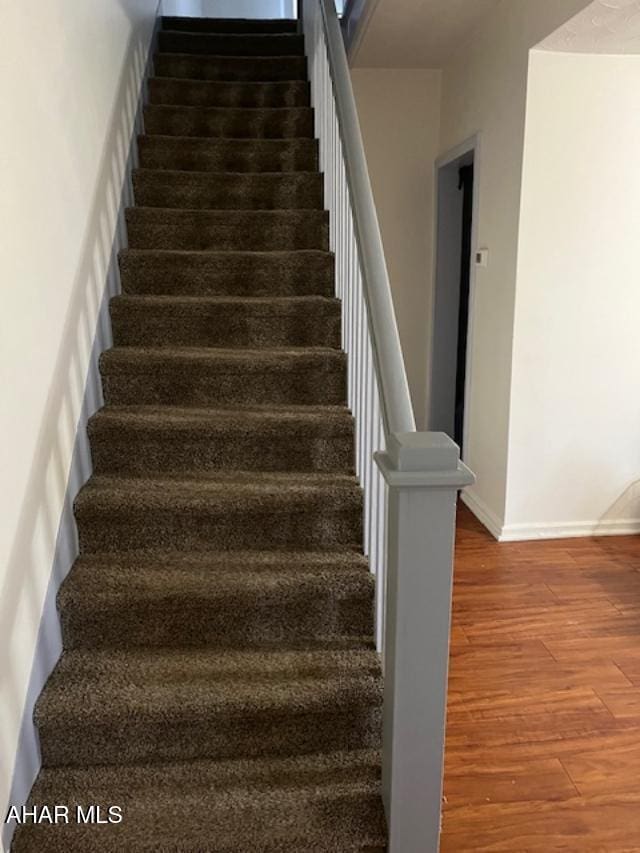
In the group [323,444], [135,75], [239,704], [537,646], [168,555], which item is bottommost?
[537,646]

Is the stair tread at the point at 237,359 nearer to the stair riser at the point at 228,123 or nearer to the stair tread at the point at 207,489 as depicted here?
the stair tread at the point at 207,489

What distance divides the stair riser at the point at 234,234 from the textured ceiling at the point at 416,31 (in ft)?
3.84

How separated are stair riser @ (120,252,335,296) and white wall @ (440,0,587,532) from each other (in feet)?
3.39

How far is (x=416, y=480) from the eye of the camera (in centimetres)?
130

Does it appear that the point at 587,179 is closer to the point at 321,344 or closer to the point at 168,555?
the point at 321,344

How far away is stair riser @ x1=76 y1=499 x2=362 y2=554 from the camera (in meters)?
2.08

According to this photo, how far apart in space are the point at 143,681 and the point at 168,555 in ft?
1.37

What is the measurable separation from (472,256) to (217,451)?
2.19 m

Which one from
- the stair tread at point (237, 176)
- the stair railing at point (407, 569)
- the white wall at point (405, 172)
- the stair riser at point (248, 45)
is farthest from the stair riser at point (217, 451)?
the stair riser at point (248, 45)

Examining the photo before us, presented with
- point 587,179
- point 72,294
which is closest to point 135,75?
point 72,294

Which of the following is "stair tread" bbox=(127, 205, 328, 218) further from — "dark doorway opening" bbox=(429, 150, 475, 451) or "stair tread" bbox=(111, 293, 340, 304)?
"dark doorway opening" bbox=(429, 150, 475, 451)

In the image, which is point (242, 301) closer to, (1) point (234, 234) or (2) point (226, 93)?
(1) point (234, 234)

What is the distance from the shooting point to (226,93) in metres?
3.88

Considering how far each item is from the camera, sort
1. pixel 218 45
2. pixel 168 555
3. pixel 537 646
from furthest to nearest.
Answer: pixel 218 45
pixel 537 646
pixel 168 555
